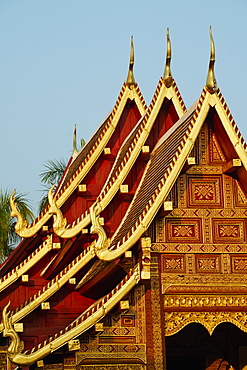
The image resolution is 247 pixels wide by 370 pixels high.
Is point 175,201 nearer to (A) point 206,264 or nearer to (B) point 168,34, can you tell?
(A) point 206,264

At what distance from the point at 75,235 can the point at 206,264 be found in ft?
9.72

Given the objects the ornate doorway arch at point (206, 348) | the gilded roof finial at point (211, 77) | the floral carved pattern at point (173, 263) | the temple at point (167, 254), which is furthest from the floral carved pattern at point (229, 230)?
the ornate doorway arch at point (206, 348)

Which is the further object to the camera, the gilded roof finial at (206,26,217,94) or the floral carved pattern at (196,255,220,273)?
the gilded roof finial at (206,26,217,94)

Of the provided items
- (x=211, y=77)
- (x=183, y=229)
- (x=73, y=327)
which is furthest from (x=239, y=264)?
(x=211, y=77)

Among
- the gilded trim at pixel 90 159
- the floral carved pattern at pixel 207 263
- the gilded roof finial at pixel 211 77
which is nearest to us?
the floral carved pattern at pixel 207 263

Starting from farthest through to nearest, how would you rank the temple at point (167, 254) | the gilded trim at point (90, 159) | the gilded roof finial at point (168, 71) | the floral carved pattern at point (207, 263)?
the gilded trim at point (90, 159), the gilded roof finial at point (168, 71), the floral carved pattern at point (207, 263), the temple at point (167, 254)

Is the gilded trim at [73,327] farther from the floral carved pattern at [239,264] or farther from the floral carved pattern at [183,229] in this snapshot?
the floral carved pattern at [239,264]

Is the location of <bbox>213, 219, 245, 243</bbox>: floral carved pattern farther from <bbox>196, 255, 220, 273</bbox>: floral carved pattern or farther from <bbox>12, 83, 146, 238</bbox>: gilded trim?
<bbox>12, 83, 146, 238</bbox>: gilded trim

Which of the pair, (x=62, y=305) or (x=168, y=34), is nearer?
(x=168, y=34)

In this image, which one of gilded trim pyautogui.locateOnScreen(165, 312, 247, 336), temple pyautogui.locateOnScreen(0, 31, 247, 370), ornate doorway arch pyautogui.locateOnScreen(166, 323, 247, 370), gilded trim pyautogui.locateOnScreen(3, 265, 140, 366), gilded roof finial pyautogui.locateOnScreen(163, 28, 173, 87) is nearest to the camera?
gilded trim pyautogui.locateOnScreen(3, 265, 140, 366)

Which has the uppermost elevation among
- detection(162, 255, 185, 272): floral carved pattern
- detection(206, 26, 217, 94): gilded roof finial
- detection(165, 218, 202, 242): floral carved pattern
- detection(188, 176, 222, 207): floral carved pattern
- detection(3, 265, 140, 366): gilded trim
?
detection(206, 26, 217, 94): gilded roof finial

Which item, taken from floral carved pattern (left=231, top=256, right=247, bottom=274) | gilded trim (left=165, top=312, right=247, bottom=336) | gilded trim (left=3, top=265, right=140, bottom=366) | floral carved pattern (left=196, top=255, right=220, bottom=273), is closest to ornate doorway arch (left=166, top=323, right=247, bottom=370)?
gilded trim (left=165, top=312, right=247, bottom=336)

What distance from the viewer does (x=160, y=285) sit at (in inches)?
560

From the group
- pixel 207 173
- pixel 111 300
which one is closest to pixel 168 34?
pixel 207 173
